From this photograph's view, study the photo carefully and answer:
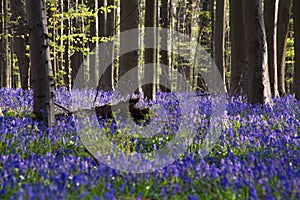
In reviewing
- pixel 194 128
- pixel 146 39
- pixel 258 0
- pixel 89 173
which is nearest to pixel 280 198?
pixel 89 173

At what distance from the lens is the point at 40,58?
22.4 feet

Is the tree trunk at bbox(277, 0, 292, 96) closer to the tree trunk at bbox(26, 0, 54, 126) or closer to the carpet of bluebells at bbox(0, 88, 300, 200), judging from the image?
the carpet of bluebells at bbox(0, 88, 300, 200)

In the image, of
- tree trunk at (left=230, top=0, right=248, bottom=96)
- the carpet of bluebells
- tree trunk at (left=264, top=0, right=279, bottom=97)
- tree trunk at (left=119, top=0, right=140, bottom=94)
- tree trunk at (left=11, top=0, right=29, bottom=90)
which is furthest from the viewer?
tree trunk at (left=230, top=0, right=248, bottom=96)

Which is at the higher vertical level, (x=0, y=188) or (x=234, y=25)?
(x=234, y=25)

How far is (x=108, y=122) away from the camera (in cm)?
756

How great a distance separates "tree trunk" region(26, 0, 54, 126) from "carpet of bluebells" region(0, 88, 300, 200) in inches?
14.9

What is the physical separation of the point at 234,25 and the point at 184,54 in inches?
1220

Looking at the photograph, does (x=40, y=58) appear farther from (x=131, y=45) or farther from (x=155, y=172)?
(x=131, y=45)

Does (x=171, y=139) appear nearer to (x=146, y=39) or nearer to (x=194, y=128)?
(x=194, y=128)

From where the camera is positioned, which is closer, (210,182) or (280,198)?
(280,198)

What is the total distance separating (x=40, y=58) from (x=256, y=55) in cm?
547

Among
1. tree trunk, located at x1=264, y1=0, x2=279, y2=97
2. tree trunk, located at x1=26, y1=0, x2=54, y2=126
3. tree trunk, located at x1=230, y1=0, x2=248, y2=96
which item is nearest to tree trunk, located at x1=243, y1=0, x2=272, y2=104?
tree trunk, located at x1=264, y1=0, x2=279, y2=97

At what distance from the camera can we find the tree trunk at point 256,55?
32.7ft

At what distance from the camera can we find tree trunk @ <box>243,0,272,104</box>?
9961mm
